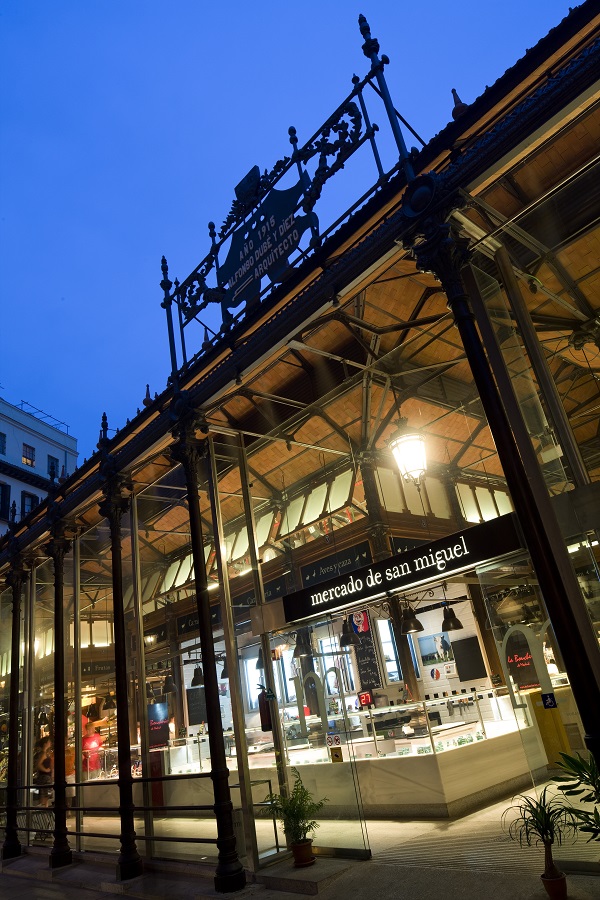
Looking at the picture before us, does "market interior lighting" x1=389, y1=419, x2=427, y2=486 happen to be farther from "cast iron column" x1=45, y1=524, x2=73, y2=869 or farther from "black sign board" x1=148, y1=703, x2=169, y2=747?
"cast iron column" x1=45, y1=524, x2=73, y2=869

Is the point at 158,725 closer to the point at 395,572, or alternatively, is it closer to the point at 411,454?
the point at 395,572

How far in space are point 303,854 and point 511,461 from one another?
5552 mm

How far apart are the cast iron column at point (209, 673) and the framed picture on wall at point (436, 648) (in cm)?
937

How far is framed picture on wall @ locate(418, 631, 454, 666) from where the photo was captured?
1657 cm

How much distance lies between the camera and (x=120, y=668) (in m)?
10.5

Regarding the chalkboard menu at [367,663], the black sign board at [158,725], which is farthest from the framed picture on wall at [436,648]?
the black sign board at [158,725]

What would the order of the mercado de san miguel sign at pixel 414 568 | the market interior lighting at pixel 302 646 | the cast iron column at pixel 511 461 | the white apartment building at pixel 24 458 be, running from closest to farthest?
1. the cast iron column at pixel 511 461
2. the mercado de san miguel sign at pixel 414 568
3. the market interior lighting at pixel 302 646
4. the white apartment building at pixel 24 458

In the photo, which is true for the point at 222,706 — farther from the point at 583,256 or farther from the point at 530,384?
the point at 583,256

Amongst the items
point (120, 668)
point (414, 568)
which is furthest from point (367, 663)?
point (414, 568)

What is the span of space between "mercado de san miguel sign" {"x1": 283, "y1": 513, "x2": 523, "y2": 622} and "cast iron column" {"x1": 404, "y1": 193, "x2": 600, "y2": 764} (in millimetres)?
864

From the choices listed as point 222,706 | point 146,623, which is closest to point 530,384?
point 222,706

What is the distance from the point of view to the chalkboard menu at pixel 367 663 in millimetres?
11984

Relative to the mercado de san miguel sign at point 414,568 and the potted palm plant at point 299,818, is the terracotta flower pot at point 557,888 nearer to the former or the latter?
the mercado de san miguel sign at point 414,568

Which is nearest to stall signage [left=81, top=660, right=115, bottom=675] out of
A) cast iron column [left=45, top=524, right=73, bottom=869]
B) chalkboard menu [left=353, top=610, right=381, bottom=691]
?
cast iron column [left=45, top=524, right=73, bottom=869]
